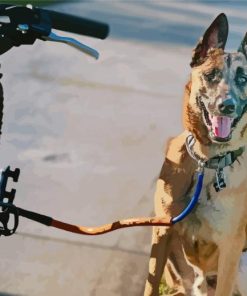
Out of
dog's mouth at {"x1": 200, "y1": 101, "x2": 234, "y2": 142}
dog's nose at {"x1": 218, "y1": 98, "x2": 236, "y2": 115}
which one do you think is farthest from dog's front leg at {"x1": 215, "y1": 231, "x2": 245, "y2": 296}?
dog's nose at {"x1": 218, "y1": 98, "x2": 236, "y2": 115}

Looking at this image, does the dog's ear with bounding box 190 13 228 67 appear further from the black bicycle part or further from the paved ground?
the paved ground

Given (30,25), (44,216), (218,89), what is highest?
(30,25)

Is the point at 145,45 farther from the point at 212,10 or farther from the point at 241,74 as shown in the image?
the point at 241,74

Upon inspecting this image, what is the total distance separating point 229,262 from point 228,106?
815 millimetres

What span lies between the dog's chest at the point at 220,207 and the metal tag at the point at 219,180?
Result: 0.02m

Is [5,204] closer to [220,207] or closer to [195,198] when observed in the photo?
[195,198]

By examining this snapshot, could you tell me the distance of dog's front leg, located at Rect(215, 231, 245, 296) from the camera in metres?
3.02

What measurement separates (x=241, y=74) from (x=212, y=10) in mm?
8192

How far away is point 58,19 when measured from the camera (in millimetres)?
2473

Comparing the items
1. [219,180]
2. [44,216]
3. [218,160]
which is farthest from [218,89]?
[44,216]

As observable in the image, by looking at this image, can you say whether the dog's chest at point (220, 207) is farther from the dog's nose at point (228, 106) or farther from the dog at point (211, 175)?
the dog's nose at point (228, 106)

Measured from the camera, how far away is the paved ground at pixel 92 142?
4219mm

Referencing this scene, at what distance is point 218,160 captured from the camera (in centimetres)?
287

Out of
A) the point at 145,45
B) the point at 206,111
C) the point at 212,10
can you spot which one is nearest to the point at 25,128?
the point at 145,45
